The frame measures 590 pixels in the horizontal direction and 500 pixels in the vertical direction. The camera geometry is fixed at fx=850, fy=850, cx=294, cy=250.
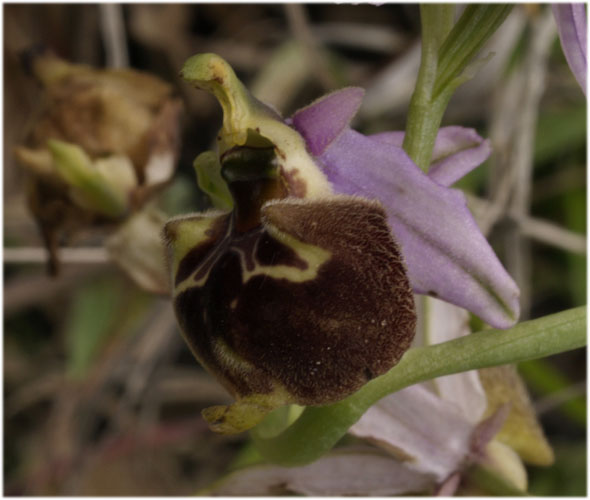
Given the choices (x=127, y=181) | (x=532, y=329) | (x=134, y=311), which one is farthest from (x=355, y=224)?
(x=134, y=311)

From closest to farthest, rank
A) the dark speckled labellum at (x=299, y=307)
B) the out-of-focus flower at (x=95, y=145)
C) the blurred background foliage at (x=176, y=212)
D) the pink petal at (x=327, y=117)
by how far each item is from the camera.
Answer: the dark speckled labellum at (x=299, y=307) < the pink petal at (x=327, y=117) < the out-of-focus flower at (x=95, y=145) < the blurred background foliage at (x=176, y=212)

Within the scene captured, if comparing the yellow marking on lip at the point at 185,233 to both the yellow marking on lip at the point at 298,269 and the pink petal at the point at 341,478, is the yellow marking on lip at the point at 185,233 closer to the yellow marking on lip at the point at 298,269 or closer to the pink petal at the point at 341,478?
the yellow marking on lip at the point at 298,269

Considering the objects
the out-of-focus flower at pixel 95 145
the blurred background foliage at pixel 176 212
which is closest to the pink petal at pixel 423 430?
the out-of-focus flower at pixel 95 145

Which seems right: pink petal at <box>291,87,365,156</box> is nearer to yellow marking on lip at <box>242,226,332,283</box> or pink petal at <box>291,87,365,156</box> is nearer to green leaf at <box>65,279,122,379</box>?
yellow marking on lip at <box>242,226,332,283</box>

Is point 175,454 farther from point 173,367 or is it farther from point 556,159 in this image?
point 556,159

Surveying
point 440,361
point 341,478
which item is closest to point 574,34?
point 440,361

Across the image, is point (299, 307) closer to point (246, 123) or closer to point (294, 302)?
point (294, 302)

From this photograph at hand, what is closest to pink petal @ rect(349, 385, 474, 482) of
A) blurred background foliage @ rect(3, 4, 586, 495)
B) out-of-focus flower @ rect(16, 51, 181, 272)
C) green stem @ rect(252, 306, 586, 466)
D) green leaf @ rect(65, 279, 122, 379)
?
green stem @ rect(252, 306, 586, 466)
